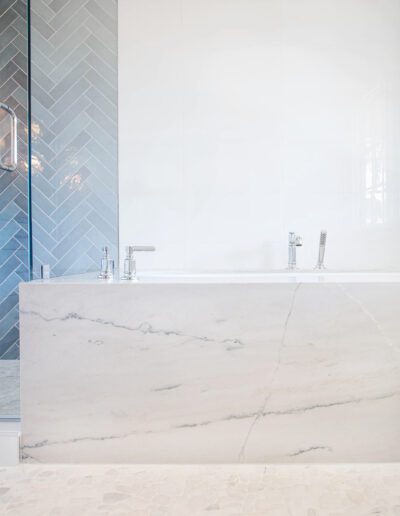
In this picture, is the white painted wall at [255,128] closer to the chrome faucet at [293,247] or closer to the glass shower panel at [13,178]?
the chrome faucet at [293,247]

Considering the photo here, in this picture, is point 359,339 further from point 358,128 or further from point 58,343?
point 358,128

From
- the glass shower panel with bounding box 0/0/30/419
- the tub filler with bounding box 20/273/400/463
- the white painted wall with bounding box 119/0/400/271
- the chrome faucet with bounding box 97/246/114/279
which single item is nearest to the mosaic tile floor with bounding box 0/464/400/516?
the tub filler with bounding box 20/273/400/463

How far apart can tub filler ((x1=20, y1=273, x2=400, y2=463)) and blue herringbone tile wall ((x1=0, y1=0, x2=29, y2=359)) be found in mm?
949

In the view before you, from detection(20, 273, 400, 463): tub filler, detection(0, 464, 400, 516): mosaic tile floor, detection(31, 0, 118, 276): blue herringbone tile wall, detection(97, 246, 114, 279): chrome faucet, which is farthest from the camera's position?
detection(31, 0, 118, 276): blue herringbone tile wall

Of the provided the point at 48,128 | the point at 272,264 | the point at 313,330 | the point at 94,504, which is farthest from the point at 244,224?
the point at 94,504

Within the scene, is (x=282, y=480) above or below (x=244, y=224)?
below

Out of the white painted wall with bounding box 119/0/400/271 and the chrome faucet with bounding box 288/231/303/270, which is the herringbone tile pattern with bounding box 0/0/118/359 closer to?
the white painted wall with bounding box 119/0/400/271

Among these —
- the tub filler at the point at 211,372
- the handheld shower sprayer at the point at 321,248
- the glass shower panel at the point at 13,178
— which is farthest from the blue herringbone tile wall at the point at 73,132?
the handheld shower sprayer at the point at 321,248

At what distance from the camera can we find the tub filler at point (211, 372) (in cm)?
145

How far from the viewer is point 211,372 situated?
4.78 feet

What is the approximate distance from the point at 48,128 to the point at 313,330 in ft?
4.98

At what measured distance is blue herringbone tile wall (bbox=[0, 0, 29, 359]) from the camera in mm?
2295

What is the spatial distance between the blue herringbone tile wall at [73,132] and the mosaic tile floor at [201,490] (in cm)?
83

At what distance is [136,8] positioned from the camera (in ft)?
7.52
